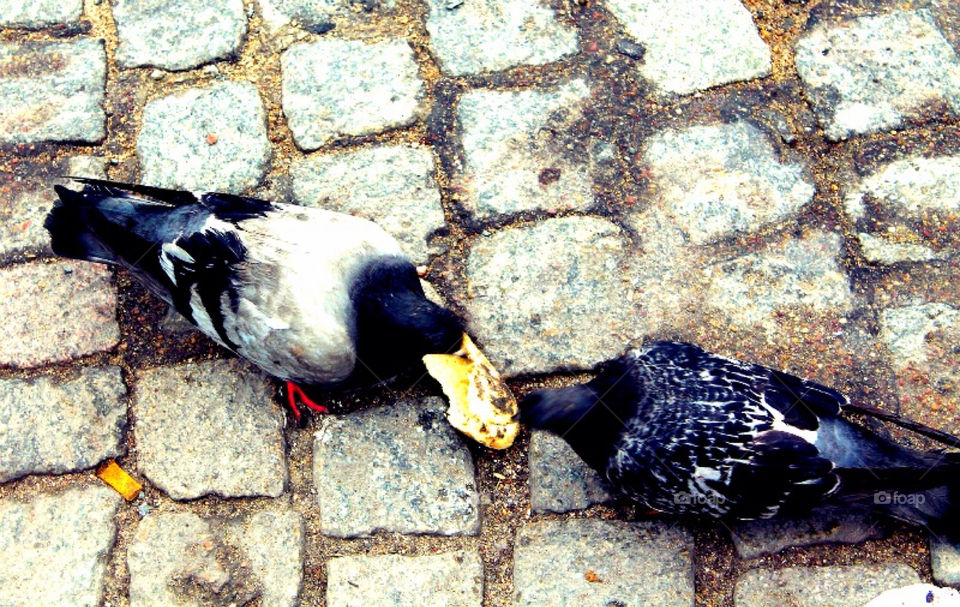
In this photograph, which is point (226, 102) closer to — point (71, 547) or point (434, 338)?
point (434, 338)

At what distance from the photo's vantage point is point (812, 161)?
402 centimetres

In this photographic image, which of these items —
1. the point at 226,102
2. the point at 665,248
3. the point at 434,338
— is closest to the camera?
the point at 434,338

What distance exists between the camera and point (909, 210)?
3.90 meters

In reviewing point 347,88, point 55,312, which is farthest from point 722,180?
point 55,312

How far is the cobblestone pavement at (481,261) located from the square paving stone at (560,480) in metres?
0.01

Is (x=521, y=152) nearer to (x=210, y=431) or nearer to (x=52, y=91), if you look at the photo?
(x=210, y=431)

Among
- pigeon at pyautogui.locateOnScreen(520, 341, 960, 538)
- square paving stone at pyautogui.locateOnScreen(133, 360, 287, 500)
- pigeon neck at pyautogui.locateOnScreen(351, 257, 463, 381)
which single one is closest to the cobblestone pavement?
square paving stone at pyautogui.locateOnScreen(133, 360, 287, 500)

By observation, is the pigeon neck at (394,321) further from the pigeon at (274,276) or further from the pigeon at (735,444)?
the pigeon at (735,444)

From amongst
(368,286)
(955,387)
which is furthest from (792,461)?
(368,286)

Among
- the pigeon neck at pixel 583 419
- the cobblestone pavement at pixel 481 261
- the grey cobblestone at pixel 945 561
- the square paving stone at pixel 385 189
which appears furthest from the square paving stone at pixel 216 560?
the grey cobblestone at pixel 945 561

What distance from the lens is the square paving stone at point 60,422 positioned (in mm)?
3578

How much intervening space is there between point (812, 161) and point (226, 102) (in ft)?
8.70

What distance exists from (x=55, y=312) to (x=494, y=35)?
2322 mm

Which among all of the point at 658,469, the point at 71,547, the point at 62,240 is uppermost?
the point at 62,240
